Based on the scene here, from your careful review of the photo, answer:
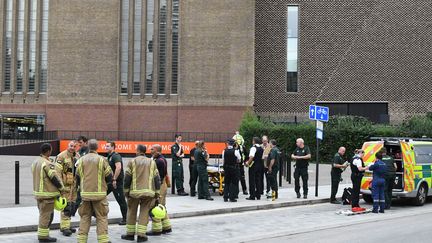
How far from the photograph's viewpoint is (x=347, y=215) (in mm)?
15469

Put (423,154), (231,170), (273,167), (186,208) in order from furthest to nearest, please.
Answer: (423,154) < (273,167) < (231,170) < (186,208)

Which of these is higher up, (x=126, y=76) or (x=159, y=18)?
(x=159, y=18)

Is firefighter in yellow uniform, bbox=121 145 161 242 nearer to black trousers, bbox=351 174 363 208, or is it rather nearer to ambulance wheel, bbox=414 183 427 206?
black trousers, bbox=351 174 363 208

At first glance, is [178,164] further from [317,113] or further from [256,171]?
[317,113]

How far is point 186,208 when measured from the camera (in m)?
15.5

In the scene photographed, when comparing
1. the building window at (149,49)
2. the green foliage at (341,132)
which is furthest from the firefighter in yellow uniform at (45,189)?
the building window at (149,49)

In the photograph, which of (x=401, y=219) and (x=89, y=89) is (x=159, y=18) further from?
(x=401, y=219)

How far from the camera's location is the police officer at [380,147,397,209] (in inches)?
642

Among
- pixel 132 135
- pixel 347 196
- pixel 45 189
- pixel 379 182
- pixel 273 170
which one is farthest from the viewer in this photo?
pixel 132 135

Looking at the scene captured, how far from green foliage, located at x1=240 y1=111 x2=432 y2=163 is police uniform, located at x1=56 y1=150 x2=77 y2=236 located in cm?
2625

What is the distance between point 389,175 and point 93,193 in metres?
9.40

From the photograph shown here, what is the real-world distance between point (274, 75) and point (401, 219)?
117 feet

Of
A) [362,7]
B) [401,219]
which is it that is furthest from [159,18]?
[401,219]

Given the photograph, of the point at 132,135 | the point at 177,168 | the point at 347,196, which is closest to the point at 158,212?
the point at 177,168
